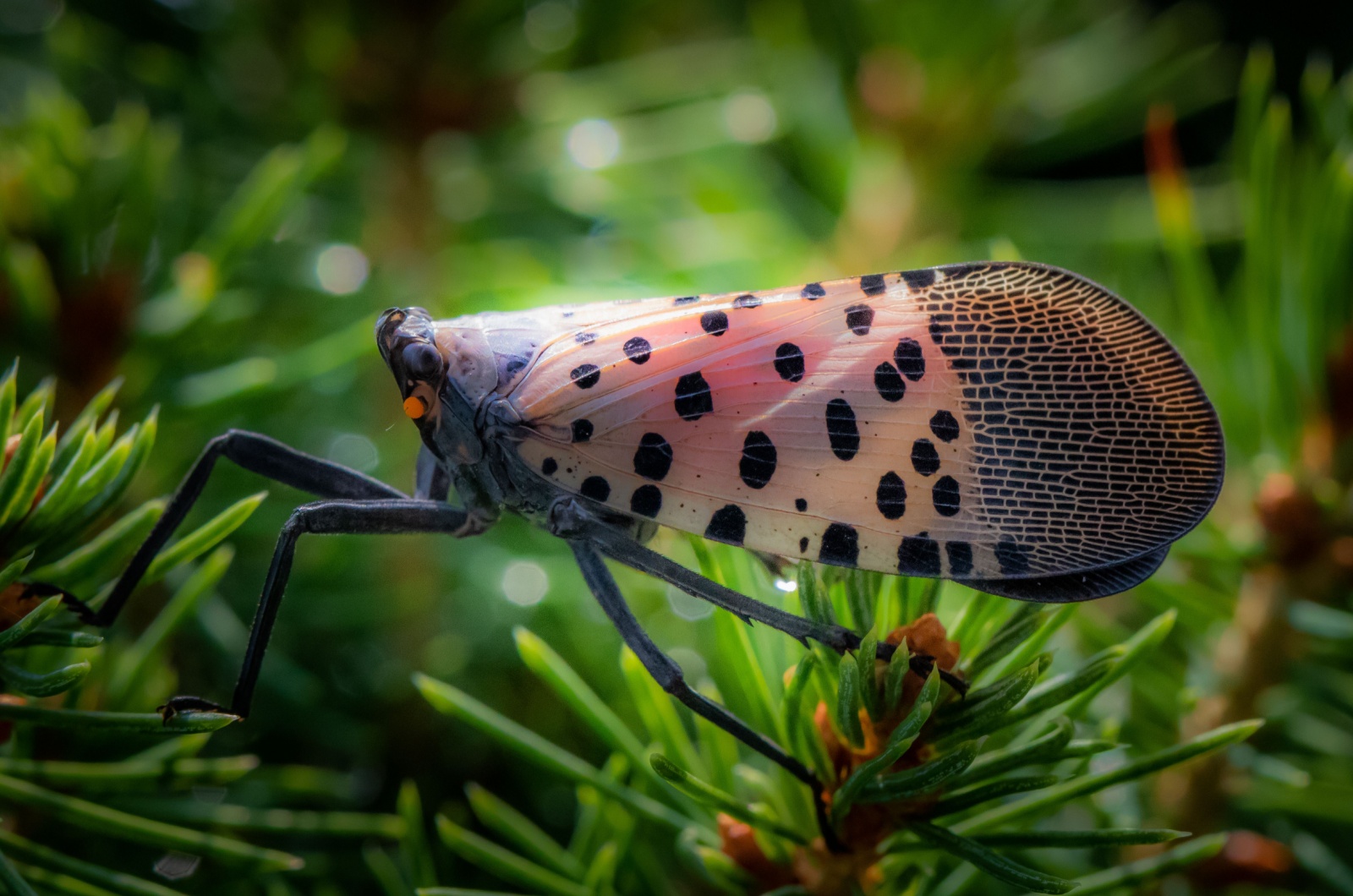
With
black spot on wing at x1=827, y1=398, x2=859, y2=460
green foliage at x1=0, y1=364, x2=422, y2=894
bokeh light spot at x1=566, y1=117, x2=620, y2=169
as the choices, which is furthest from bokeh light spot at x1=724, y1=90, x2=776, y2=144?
green foliage at x1=0, y1=364, x2=422, y2=894

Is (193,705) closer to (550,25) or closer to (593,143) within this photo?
(593,143)

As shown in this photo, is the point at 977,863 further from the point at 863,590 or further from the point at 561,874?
the point at 561,874

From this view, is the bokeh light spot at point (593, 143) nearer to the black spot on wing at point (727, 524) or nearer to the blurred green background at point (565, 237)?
the blurred green background at point (565, 237)

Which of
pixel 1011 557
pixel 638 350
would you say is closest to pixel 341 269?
pixel 638 350

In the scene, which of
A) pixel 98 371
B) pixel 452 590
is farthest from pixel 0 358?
pixel 452 590

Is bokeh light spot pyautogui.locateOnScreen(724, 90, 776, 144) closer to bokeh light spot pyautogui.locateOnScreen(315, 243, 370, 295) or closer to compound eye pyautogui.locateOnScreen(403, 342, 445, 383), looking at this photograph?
bokeh light spot pyautogui.locateOnScreen(315, 243, 370, 295)

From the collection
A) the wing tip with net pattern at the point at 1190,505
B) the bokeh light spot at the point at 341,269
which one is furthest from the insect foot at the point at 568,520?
the bokeh light spot at the point at 341,269

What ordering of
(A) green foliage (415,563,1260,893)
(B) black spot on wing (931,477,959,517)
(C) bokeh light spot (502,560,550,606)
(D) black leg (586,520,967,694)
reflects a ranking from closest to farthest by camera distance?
(A) green foliage (415,563,1260,893)
(D) black leg (586,520,967,694)
(B) black spot on wing (931,477,959,517)
(C) bokeh light spot (502,560,550,606)
